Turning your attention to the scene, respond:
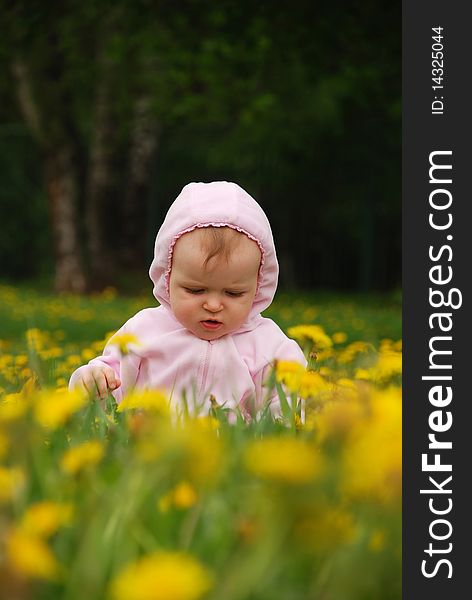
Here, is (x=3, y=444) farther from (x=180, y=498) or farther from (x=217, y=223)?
(x=217, y=223)

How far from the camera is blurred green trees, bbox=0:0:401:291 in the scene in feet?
45.4

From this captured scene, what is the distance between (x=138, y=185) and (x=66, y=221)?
1719 millimetres

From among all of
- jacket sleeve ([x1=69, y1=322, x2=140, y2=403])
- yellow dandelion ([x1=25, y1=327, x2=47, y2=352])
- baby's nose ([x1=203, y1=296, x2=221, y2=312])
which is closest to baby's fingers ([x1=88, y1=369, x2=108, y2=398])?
yellow dandelion ([x1=25, y1=327, x2=47, y2=352])

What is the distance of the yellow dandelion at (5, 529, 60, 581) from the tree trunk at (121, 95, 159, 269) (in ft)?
50.8

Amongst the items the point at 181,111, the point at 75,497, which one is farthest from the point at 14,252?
the point at 75,497

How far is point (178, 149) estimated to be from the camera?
17.6m

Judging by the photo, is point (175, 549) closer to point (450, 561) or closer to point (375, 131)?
point (450, 561)

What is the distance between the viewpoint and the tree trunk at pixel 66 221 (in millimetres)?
15250

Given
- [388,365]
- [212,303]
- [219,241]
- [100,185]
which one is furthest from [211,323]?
[100,185]

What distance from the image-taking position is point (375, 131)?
16.9 meters

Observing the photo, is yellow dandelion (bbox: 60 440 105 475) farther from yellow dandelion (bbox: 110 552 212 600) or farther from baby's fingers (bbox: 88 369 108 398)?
baby's fingers (bbox: 88 369 108 398)

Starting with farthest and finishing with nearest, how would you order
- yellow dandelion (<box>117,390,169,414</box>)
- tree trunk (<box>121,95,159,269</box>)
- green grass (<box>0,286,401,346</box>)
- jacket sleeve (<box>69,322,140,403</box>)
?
1. tree trunk (<box>121,95,159,269</box>)
2. green grass (<box>0,286,401,346</box>)
3. jacket sleeve (<box>69,322,140,403</box>)
4. yellow dandelion (<box>117,390,169,414</box>)

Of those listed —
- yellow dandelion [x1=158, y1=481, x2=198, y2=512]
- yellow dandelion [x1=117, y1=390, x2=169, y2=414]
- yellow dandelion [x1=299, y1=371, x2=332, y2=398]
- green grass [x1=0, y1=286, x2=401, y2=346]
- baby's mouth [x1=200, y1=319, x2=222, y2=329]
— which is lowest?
yellow dandelion [x1=158, y1=481, x2=198, y2=512]

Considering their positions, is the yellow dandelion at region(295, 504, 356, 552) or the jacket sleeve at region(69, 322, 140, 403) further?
the jacket sleeve at region(69, 322, 140, 403)
